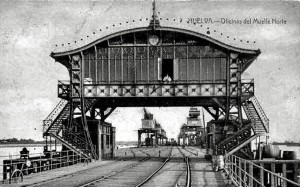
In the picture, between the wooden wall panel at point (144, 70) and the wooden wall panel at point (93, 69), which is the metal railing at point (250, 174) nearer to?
Answer: the wooden wall panel at point (144, 70)

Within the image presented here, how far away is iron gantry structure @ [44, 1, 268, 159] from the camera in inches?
1463

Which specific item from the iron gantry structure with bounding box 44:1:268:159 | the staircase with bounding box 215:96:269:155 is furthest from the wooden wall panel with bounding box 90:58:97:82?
the staircase with bounding box 215:96:269:155

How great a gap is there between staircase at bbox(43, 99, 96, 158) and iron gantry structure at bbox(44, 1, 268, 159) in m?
0.10

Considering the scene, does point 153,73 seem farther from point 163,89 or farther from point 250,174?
point 250,174

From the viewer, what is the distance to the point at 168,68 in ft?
124

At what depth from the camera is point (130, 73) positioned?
124 ft

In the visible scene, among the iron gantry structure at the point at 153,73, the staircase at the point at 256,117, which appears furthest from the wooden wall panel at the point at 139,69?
the staircase at the point at 256,117

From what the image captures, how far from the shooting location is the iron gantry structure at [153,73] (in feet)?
122

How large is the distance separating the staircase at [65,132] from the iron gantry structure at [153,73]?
3.8 inches

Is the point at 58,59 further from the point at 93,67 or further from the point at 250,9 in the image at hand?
the point at 250,9

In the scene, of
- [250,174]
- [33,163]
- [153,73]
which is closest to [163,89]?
[153,73]

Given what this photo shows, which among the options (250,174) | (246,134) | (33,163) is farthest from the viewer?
(246,134)

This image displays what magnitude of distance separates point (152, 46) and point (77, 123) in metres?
9.45

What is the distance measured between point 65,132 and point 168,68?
10.5m
